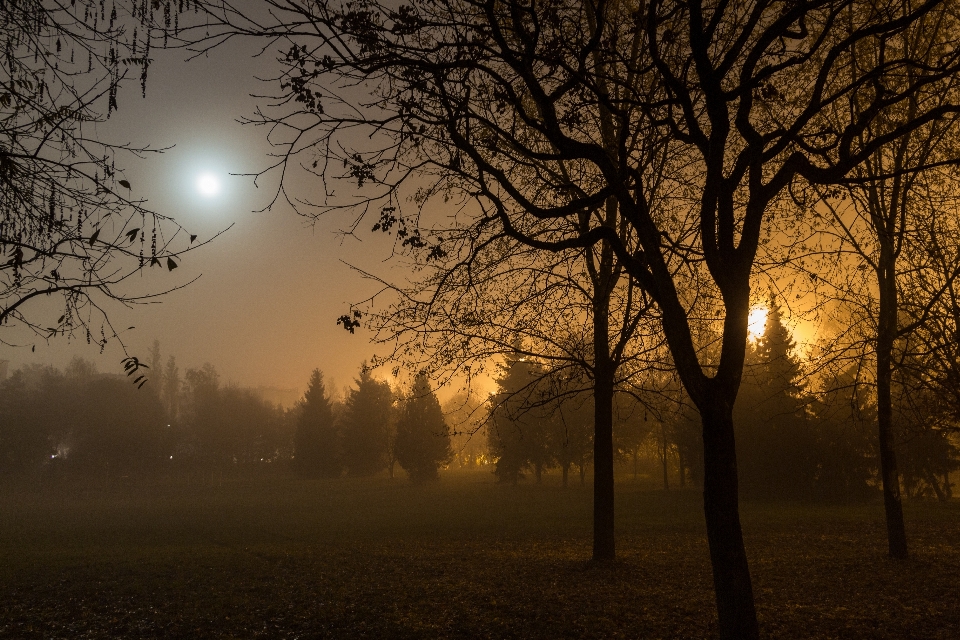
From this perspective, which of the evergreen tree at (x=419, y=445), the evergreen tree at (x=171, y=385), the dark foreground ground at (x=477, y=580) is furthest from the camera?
the evergreen tree at (x=171, y=385)

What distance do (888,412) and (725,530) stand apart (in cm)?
924

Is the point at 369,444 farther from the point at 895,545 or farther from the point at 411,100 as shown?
the point at 411,100

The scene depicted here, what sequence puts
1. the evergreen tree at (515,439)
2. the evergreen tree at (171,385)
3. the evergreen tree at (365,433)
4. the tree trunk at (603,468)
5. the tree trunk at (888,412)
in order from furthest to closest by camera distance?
1. the evergreen tree at (171,385)
2. the evergreen tree at (365,433)
3. the evergreen tree at (515,439)
4. the tree trunk at (603,468)
5. the tree trunk at (888,412)

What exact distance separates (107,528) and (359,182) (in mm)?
32339

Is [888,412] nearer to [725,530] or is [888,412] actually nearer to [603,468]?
[603,468]

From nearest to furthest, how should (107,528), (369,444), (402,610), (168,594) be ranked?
1. (402,610)
2. (168,594)
3. (107,528)
4. (369,444)

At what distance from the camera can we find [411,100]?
6.73 meters

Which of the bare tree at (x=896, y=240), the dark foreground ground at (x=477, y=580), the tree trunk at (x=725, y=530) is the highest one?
the bare tree at (x=896, y=240)

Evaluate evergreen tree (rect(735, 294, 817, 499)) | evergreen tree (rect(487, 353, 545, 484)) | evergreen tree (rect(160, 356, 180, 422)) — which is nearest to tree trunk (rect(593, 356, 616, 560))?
evergreen tree (rect(735, 294, 817, 499))

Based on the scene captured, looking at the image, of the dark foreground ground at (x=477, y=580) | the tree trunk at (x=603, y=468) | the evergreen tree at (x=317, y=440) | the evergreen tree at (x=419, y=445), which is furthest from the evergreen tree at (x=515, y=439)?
the tree trunk at (x=603, y=468)

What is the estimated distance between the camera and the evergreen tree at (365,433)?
63.0 metres

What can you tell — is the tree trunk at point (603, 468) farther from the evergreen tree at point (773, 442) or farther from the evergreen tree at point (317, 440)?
the evergreen tree at point (317, 440)

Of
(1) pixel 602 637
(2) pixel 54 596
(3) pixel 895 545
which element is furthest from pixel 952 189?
(2) pixel 54 596

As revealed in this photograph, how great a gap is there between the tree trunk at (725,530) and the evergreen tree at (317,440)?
63.0 metres
